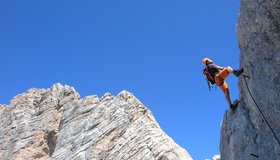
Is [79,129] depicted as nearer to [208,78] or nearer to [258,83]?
[208,78]

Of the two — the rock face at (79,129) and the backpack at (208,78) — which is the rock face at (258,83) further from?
the rock face at (79,129)

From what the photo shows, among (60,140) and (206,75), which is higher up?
(60,140)

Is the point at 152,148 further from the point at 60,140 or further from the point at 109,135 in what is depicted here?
the point at 60,140

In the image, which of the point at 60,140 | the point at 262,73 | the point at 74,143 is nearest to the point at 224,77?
the point at 262,73

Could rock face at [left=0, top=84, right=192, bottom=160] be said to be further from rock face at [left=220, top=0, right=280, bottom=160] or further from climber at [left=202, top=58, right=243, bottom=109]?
rock face at [left=220, top=0, right=280, bottom=160]

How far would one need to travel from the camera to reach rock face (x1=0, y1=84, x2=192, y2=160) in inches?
1625

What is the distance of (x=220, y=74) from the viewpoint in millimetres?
19344

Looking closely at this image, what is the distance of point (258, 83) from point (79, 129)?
37479mm

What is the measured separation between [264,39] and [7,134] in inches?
2199

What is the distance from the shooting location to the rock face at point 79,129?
41.3 meters

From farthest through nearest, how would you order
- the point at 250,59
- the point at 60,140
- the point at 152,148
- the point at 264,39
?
the point at 60,140
the point at 152,148
the point at 250,59
the point at 264,39

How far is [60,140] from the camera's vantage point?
52500 millimetres

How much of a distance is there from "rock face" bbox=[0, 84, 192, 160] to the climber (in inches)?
729

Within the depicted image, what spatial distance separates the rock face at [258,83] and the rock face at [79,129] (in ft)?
63.4
